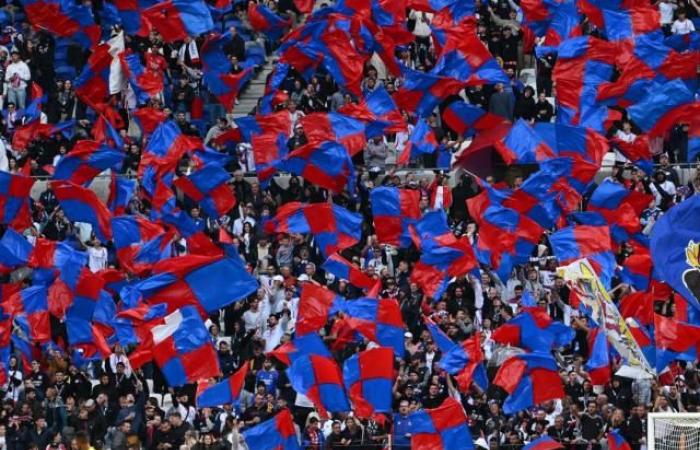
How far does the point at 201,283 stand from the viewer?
37.2 m

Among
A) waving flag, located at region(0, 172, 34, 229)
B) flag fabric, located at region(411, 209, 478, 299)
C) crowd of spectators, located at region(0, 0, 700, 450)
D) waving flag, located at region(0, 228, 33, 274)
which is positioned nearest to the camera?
crowd of spectators, located at region(0, 0, 700, 450)

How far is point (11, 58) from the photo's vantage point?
4647 centimetres

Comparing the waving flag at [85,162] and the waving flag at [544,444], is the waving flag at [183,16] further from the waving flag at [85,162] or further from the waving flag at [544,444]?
the waving flag at [544,444]

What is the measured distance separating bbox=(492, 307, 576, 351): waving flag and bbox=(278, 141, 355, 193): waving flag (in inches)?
215

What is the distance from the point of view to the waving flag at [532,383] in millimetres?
35406

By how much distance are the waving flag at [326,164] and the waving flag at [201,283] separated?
4.33 m

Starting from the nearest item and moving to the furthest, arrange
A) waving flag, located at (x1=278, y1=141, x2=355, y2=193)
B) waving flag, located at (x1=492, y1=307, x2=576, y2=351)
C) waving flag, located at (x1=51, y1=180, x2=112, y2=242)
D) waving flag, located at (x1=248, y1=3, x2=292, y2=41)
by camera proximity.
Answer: waving flag, located at (x1=492, y1=307, x2=576, y2=351)
waving flag, located at (x1=51, y1=180, x2=112, y2=242)
waving flag, located at (x1=278, y1=141, x2=355, y2=193)
waving flag, located at (x1=248, y1=3, x2=292, y2=41)

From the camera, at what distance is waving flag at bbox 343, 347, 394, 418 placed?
35719 millimetres

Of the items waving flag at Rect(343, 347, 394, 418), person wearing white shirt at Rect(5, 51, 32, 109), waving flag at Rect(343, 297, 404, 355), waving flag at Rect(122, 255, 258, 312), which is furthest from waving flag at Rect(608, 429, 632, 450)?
person wearing white shirt at Rect(5, 51, 32, 109)

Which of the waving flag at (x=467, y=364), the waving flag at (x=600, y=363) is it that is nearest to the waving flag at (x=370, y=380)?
the waving flag at (x=467, y=364)

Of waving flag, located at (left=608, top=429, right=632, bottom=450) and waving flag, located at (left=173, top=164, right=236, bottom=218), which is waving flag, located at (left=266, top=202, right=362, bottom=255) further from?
waving flag, located at (left=608, top=429, right=632, bottom=450)

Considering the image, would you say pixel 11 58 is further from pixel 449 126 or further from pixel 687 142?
pixel 687 142

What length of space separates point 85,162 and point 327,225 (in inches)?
Result: 168

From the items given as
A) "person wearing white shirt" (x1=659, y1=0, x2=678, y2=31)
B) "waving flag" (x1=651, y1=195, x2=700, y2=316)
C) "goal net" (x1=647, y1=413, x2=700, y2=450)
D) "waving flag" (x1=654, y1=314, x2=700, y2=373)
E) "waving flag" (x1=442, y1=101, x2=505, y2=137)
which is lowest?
"waving flag" (x1=442, y1=101, x2=505, y2=137)
